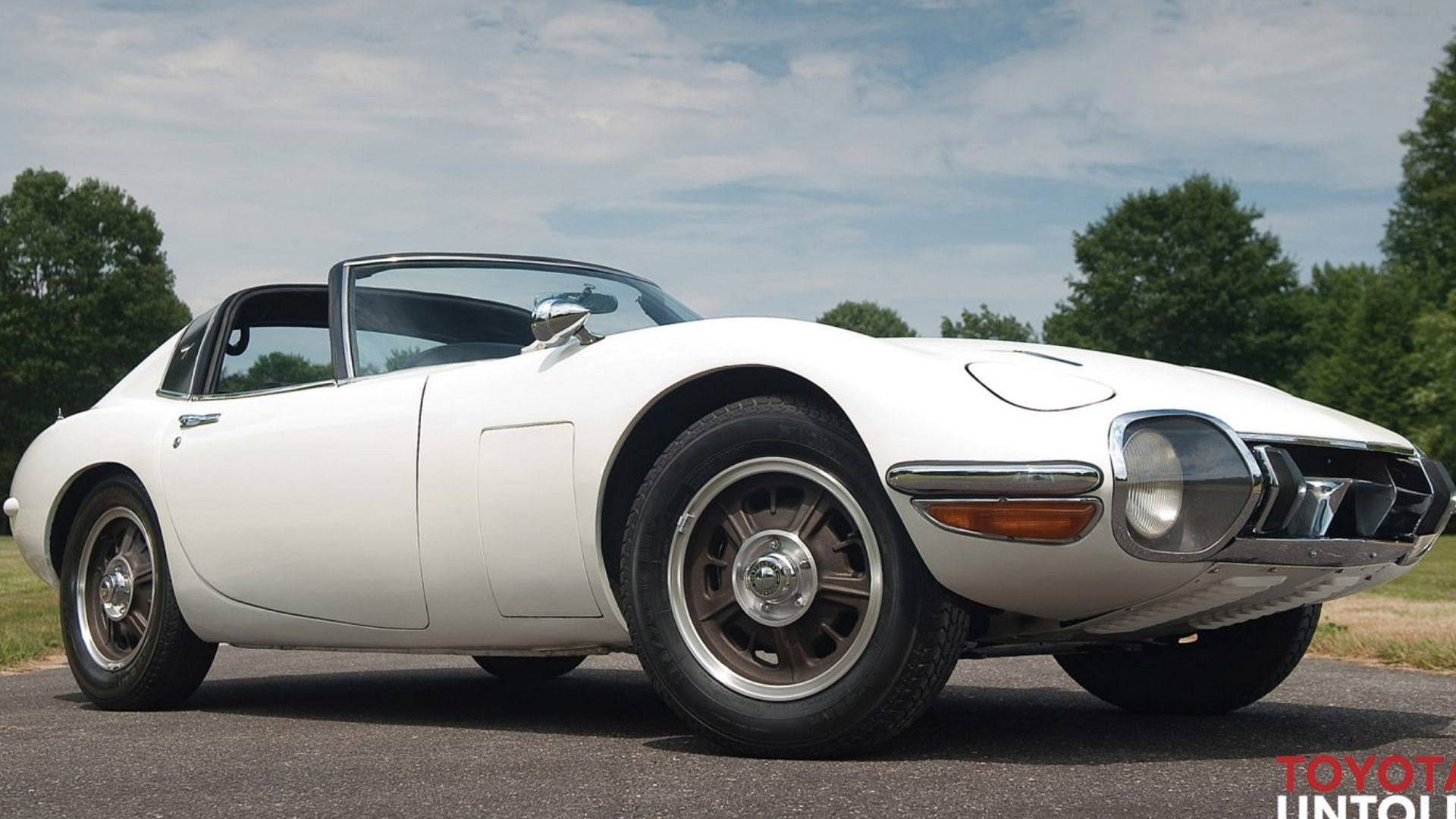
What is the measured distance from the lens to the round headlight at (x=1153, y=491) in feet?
10.8

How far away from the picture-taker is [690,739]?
3969 millimetres

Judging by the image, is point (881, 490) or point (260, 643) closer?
point (881, 490)

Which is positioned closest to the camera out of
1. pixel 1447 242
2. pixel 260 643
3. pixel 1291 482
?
pixel 1291 482

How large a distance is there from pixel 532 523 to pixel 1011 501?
4.39 feet

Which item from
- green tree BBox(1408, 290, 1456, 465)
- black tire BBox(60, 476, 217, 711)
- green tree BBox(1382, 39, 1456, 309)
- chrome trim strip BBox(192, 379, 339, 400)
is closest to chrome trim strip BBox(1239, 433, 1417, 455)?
chrome trim strip BBox(192, 379, 339, 400)

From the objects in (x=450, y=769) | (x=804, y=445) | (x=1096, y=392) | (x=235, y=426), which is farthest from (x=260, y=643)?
(x=1096, y=392)

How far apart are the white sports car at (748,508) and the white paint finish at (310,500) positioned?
12 mm

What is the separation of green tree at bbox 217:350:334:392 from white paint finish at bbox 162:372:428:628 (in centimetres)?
11

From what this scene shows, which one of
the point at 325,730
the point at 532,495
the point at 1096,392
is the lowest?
the point at 325,730

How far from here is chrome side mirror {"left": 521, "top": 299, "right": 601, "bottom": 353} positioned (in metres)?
4.19

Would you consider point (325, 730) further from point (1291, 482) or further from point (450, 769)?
point (1291, 482)

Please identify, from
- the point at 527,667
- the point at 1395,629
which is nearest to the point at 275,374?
the point at 527,667

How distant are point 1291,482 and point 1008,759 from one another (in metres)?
0.87

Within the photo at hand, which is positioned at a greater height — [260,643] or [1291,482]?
[1291,482]
